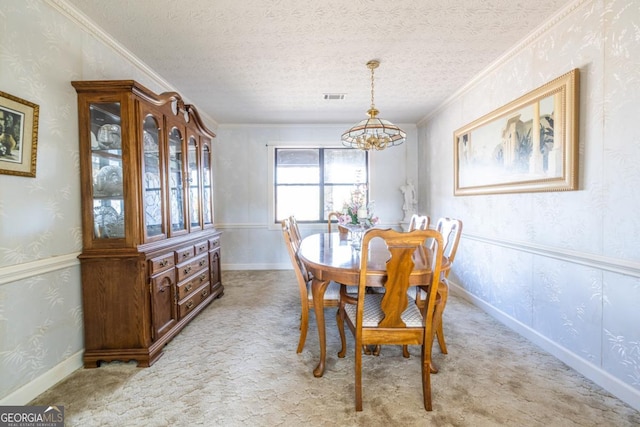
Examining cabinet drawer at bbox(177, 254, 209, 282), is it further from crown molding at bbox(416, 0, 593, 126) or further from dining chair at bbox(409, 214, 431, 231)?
crown molding at bbox(416, 0, 593, 126)

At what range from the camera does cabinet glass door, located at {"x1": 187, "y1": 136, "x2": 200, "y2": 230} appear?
2814 millimetres

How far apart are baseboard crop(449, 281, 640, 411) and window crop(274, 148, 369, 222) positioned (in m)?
2.81

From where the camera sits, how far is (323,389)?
169 centimetres

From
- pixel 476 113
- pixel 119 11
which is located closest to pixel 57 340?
pixel 119 11

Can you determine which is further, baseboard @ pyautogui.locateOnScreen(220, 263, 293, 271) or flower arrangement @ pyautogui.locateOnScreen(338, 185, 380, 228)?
baseboard @ pyautogui.locateOnScreen(220, 263, 293, 271)

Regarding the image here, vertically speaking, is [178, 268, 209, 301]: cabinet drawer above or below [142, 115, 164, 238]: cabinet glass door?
below

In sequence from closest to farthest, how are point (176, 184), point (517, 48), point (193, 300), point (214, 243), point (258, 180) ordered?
1. point (517, 48)
2. point (176, 184)
3. point (193, 300)
4. point (214, 243)
5. point (258, 180)

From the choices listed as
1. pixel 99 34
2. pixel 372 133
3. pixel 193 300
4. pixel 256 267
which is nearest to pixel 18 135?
pixel 99 34

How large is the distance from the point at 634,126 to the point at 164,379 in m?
3.32

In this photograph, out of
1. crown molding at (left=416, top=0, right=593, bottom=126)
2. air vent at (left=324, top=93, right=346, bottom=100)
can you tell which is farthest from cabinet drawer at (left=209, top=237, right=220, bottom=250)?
crown molding at (left=416, top=0, right=593, bottom=126)

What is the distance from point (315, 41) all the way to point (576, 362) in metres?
3.12

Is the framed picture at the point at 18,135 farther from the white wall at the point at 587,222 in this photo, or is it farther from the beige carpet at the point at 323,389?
the white wall at the point at 587,222

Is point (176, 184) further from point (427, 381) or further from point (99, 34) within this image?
point (427, 381)

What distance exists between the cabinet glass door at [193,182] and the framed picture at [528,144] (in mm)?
3145
